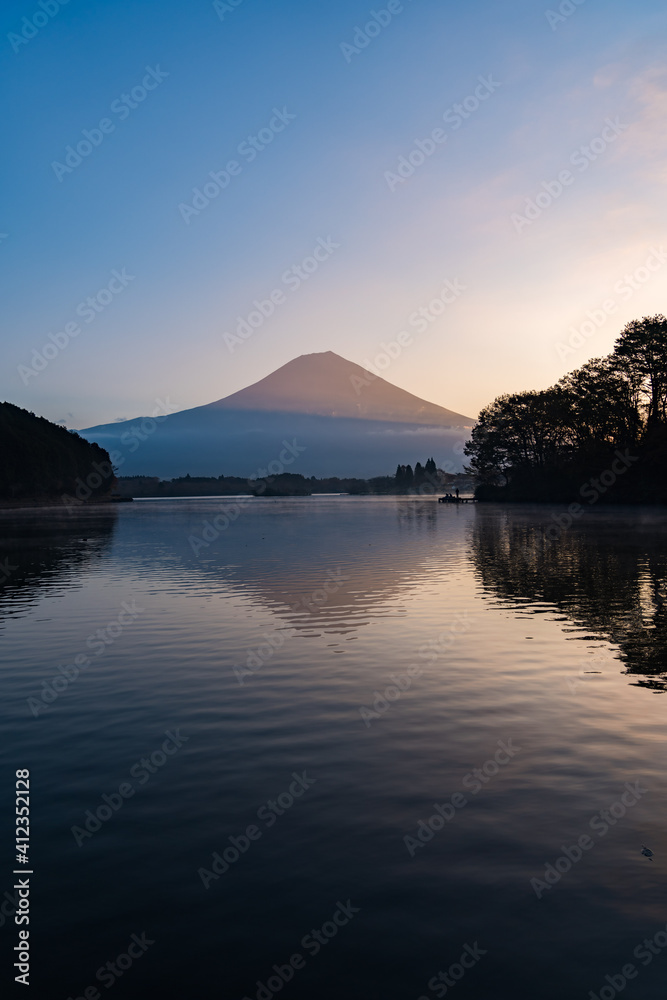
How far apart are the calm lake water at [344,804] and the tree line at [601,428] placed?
97.9m

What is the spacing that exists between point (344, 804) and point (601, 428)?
124769 millimetres

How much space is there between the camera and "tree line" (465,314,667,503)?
11138cm

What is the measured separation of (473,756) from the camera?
35.4 ft

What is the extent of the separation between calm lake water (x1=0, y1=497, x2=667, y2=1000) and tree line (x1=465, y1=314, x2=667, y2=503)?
3856 inches

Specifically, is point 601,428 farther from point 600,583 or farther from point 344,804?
point 344,804

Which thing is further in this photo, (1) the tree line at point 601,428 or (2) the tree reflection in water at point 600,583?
(1) the tree line at point 601,428

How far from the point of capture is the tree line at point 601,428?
11138cm

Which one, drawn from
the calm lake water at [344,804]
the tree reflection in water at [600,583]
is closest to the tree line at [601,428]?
the tree reflection in water at [600,583]

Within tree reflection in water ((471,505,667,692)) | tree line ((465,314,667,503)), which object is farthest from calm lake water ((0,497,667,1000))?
tree line ((465,314,667,503))

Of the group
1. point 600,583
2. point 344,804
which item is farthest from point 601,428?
→ point 344,804

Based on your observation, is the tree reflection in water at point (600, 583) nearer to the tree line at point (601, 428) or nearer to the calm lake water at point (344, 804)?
the calm lake water at point (344, 804)

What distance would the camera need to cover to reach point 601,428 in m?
125

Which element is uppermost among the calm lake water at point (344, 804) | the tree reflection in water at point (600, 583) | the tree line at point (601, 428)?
the tree line at point (601, 428)

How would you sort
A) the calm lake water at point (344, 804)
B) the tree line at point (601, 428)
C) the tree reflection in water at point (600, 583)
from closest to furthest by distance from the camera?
the calm lake water at point (344, 804) → the tree reflection in water at point (600, 583) → the tree line at point (601, 428)
